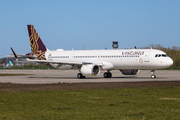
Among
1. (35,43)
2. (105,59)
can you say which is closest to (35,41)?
(35,43)

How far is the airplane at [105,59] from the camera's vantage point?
128 ft

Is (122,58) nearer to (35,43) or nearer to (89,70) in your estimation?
(89,70)

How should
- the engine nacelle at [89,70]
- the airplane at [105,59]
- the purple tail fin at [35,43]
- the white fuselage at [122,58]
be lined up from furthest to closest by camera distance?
the purple tail fin at [35,43], the engine nacelle at [89,70], the airplane at [105,59], the white fuselage at [122,58]

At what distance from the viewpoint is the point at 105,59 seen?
42.7m

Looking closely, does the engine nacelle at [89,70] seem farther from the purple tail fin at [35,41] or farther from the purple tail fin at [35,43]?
the purple tail fin at [35,41]

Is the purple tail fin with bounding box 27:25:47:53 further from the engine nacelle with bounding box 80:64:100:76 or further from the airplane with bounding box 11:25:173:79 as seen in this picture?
the engine nacelle with bounding box 80:64:100:76

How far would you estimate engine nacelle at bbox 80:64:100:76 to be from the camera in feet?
131

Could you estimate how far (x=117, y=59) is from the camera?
136 ft

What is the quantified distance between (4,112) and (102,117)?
429 centimetres

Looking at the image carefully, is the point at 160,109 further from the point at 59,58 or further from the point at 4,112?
the point at 59,58

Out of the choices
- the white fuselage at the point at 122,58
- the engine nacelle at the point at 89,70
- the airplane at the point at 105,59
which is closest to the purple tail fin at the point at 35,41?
the airplane at the point at 105,59

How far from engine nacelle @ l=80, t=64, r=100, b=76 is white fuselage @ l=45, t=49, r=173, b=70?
140 cm

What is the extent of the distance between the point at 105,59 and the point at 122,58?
9.28 ft

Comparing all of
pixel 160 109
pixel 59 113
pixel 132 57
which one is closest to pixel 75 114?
pixel 59 113
